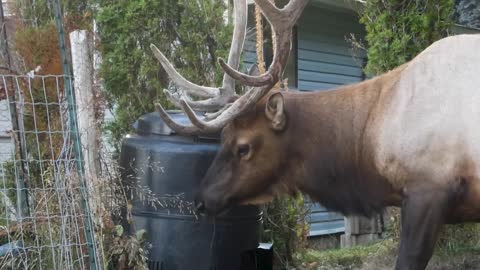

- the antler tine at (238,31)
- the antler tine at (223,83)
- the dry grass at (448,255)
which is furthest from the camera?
the dry grass at (448,255)

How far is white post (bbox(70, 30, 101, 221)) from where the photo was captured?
17.9 feet

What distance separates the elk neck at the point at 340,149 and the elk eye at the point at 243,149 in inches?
11.7

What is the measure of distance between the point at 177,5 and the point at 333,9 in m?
5.24

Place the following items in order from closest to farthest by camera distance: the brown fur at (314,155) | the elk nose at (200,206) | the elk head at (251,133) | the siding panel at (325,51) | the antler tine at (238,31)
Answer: the brown fur at (314,155)
the elk head at (251,133)
the elk nose at (200,206)
the antler tine at (238,31)
the siding panel at (325,51)

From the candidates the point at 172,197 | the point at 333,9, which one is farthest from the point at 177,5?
the point at 333,9

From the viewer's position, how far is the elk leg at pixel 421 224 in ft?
14.3

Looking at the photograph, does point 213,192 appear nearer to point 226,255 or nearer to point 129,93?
point 226,255

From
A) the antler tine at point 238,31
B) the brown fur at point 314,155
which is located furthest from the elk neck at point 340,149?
the antler tine at point 238,31

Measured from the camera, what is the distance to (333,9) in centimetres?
1245

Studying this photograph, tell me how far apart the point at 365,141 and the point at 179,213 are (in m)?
1.59

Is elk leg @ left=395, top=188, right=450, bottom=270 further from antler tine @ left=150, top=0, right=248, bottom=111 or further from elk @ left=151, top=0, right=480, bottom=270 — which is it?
antler tine @ left=150, top=0, right=248, bottom=111

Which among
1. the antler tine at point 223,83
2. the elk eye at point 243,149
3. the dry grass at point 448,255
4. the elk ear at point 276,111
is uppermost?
the antler tine at point 223,83

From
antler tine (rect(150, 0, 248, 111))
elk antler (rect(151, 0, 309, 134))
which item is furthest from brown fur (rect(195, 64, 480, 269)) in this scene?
antler tine (rect(150, 0, 248, 111))

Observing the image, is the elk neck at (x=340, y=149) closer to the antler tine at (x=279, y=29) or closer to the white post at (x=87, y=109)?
the antler tine at (x=279, y=29)
